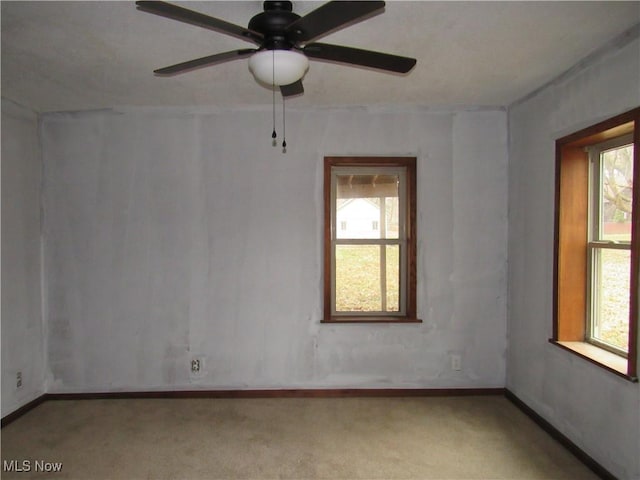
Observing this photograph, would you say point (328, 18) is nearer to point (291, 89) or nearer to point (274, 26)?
point (274, 26)

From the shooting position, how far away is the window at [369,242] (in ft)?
11.2

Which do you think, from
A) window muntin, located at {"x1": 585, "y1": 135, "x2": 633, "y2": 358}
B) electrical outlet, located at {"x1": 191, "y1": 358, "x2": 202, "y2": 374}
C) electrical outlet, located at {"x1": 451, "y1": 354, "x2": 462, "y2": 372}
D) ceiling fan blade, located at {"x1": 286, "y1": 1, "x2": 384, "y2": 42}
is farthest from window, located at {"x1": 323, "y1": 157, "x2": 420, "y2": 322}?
ceiling fan blade, located at {"x1": 286, "y1": 1, "x2": 384, "y2": 42}

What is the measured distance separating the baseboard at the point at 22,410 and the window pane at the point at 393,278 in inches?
119

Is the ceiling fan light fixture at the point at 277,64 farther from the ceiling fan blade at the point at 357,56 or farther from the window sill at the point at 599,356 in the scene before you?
the window sill at the point at 599,356

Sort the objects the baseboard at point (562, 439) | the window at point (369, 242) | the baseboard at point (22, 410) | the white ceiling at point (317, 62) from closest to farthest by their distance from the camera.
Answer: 1. the white ceiling at point (317, 62)
2. the baseboard at point (562, 439)
3. the baseboard at point (22, 410)
4. the window at point (369, 242)

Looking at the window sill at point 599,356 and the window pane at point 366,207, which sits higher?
the window pane at point 366,207

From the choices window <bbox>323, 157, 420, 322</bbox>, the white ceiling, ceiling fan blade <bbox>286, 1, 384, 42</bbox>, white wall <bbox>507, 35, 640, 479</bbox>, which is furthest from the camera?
window <bbox>323, 157, 420, 322</bbox>

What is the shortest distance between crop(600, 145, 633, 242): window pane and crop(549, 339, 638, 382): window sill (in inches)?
27.6

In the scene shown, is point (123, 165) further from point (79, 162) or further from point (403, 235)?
point (403, 235)

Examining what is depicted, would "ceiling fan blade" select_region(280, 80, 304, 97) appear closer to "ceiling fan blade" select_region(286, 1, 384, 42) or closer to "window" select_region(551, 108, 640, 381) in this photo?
"ceiling fan blade" select_region(286, 1, 384, 42)

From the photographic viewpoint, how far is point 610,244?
2.38 m

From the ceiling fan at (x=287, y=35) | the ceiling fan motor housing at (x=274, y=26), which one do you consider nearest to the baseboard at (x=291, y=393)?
the ceiling fan at (x=287, y=35)

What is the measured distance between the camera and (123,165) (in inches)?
130

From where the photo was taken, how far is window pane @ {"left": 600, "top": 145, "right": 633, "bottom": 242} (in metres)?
2.28
